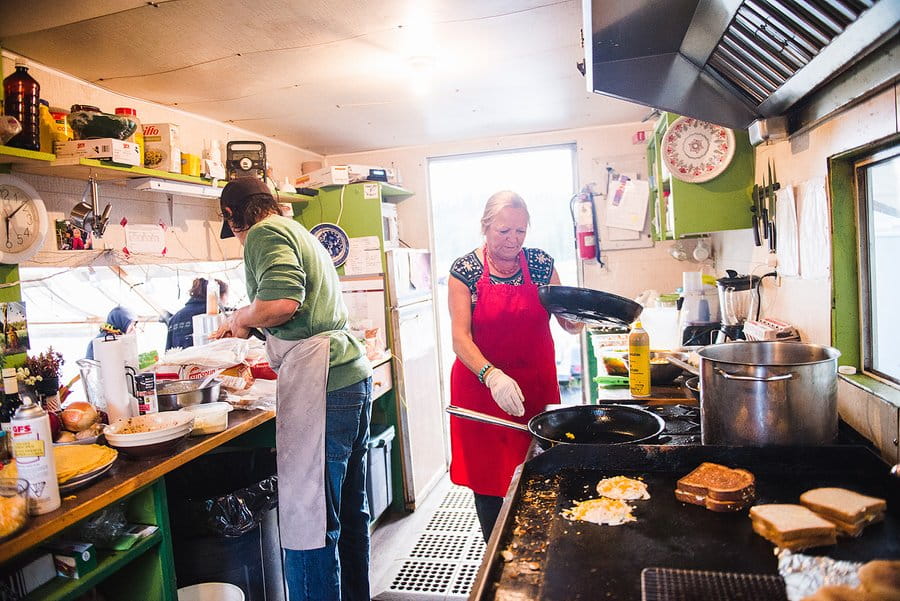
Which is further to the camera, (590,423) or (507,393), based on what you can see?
(507,393)

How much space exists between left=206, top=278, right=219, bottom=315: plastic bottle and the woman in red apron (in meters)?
1.59

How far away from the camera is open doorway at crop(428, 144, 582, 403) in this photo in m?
4.52

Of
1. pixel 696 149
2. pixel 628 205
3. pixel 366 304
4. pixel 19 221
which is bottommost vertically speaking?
pixel 366 304

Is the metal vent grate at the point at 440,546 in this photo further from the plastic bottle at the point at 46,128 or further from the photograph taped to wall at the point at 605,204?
the plastic bottle at the point at 46,128

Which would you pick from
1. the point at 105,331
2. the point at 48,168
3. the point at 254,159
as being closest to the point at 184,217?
the point at 254,159

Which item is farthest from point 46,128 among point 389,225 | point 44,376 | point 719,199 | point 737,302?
point 737,302

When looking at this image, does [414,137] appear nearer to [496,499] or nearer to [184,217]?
[184,217]

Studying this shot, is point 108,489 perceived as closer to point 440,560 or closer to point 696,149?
point 440,560

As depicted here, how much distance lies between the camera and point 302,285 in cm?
216

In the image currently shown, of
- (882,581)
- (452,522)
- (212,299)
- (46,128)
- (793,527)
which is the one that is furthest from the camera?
(452,522)

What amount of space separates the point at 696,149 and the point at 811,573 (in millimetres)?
2271

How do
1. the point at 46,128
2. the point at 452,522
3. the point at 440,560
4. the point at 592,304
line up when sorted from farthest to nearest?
the point at 452,522 → the point at 440,560 → the point at 46,128 → the point at 592,304

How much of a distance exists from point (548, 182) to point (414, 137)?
4.95ft

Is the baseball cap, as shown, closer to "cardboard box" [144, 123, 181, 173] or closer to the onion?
"cardboard box" [144, 123, 181, 173]
